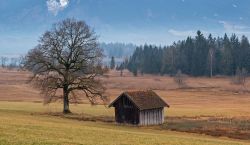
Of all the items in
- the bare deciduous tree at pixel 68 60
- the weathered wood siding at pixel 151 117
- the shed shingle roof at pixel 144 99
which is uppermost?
the bare deciduous tree at pixel 68 60

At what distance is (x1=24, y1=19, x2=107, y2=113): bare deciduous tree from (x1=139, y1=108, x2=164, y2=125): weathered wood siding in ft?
30.1

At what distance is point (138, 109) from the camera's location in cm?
6769

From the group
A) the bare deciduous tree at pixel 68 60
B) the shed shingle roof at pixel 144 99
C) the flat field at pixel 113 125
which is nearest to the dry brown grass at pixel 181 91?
the flat field at pixel 113 125

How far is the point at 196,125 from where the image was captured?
63344 mm

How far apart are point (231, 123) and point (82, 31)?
24.9m

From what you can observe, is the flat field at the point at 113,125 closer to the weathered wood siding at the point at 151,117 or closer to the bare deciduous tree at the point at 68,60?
the weathered wood siding at the point at 151,117

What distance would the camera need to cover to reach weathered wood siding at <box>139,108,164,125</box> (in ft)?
224

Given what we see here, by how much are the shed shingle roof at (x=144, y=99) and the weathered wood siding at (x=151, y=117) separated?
57 centimetres

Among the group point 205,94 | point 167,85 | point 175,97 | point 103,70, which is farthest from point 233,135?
point 167,85

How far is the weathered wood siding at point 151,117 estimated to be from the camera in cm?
6830

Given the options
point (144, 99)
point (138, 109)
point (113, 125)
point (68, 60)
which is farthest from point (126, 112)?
point (68, 60)

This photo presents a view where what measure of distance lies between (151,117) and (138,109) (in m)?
2.76

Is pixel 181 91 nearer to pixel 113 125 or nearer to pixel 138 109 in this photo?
pixel 138 109

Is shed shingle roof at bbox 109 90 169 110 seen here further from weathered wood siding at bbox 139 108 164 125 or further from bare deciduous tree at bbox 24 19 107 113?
bare deciduous tree at bbox 24 19 107 113
